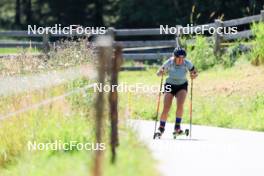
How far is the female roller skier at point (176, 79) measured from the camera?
1368 cm

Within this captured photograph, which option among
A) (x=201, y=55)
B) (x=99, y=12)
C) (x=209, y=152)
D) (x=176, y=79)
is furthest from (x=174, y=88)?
(x=99, y=12)

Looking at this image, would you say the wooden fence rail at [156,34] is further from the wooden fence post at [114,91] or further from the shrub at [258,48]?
the wooden fence post at [114,91]

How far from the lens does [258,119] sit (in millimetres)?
15211

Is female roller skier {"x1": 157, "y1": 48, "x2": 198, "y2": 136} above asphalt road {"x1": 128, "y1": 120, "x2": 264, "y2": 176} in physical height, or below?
above

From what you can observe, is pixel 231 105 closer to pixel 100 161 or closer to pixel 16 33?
pixel 100 161

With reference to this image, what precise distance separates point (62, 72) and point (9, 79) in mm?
1216

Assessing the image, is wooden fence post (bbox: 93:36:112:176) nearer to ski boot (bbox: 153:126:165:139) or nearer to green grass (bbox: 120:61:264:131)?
ski boot (bbox: 153:126:165:139)

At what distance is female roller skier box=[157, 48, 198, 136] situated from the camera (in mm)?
13680

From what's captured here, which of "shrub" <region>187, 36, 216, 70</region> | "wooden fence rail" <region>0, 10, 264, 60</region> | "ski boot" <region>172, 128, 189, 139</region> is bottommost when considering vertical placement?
"ski boot" <region>172, 128, 189, 139</region>

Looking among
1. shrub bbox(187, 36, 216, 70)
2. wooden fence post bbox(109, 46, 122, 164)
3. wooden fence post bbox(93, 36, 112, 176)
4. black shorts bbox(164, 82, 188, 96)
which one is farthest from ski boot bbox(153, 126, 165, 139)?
shrub bbox(187, 36, 216, 70)

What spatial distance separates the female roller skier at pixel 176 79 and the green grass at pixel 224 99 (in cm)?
174

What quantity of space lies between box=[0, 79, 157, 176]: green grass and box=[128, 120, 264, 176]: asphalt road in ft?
1.43

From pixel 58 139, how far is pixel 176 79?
3676 mm

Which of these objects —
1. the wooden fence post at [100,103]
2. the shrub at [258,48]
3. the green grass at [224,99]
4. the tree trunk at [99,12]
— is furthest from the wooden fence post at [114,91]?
the tree trunk at [99,12]
